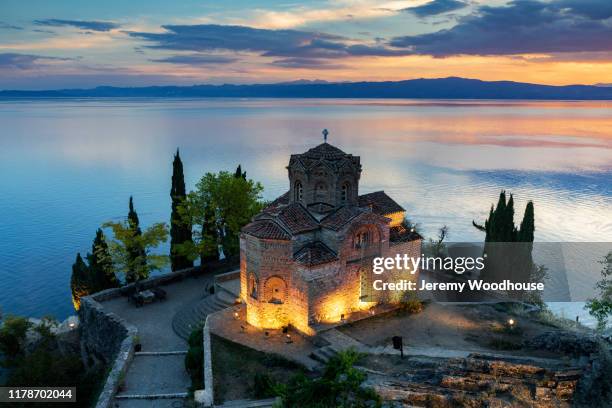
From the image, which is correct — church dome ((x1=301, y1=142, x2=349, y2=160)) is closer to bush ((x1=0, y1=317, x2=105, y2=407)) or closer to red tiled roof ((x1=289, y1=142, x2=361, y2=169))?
red tiled roof ((x1=289, y1=142, x2=361, y2=169))

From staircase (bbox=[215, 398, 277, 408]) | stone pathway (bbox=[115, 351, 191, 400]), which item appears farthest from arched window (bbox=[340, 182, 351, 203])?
staircase (bbox=[215, 398, 277, 408])

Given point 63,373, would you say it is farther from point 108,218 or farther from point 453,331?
point 108,218

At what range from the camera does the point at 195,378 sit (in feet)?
85.1

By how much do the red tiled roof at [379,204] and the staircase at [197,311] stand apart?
471 inches

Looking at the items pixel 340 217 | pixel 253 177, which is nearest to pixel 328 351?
pixel 340 217

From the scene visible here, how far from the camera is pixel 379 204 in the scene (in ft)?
119

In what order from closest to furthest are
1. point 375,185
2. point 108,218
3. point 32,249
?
point 32,249 → point 108,218 → point 375,185

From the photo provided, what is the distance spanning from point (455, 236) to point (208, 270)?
129 feet

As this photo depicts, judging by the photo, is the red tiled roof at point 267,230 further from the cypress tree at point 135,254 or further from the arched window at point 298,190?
the cypress tree at point 135,254

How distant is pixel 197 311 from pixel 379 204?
15.4 metres

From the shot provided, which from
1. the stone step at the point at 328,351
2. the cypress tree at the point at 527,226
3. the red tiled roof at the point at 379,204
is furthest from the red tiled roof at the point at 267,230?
the cypress tree at the point at 527,226

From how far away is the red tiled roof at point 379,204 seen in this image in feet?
117

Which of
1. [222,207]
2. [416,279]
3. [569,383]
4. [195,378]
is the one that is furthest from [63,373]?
[569,383]

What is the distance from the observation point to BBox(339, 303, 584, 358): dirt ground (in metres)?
28.5
